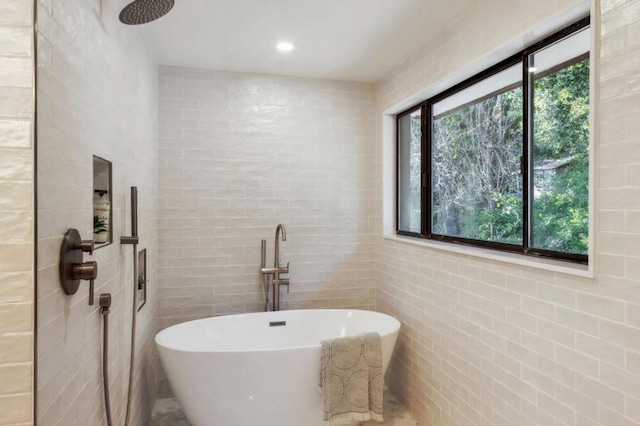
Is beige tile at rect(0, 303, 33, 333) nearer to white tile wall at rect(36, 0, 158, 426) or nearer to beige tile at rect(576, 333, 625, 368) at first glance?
white tile wall at rect(36, 0, 158, 426)

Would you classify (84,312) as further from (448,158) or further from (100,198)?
(448,158)

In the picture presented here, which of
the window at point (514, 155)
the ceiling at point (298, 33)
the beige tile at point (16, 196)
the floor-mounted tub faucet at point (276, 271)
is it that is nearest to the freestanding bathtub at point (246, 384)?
the floor-mounted tub faucet at point (276, 271)

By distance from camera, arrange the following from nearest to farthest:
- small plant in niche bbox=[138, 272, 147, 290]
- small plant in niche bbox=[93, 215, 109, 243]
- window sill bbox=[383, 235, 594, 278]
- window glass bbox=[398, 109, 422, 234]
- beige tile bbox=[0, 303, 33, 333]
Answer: beige tile bbox=[0, 303, 33, 333], window sill bbox=[383, 235, 594, 278], small plant in niche bbox=[93, 215, 109, 243], small plant in niche bbox=[138, 272, 147, 290], window glass bbox=[398, 109, 422, 234]

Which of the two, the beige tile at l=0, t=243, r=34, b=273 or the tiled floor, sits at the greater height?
the beige tile at l=0, t=243, r=34, b=273

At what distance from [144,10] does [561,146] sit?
2114mm

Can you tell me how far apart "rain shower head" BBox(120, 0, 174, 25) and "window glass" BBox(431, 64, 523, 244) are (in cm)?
192

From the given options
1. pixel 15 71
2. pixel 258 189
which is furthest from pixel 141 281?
pixel 15 71

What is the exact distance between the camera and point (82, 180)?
1516mm

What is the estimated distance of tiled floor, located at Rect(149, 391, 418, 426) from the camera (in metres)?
2.84

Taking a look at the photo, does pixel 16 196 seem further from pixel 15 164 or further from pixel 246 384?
pixel 246 384

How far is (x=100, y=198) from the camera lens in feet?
6.01

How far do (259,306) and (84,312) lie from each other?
6.62 feet

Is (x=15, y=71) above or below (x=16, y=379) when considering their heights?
above

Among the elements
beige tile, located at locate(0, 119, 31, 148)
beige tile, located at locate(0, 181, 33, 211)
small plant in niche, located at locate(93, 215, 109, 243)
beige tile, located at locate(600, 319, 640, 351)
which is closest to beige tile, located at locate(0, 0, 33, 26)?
beige tile, located at locate(0, 119, 31, 148)
